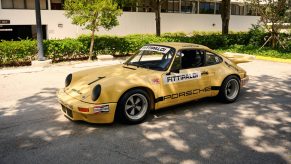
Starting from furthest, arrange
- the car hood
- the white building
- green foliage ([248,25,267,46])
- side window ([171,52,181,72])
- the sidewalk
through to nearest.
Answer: the white building → green foliage ([248,25,267,46]) → the sidewalk → side window ([171,52,181,72]) → the car hood

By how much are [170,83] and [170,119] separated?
74 centimetres

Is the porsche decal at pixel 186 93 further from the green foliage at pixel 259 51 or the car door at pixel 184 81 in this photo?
the green foliage at pixel 259 51

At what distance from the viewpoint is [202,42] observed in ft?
61.0

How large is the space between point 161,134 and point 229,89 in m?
2.80

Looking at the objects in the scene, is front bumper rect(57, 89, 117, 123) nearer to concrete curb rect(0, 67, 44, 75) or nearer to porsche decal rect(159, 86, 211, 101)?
porsche decal rect(159, 86, 211, 101)

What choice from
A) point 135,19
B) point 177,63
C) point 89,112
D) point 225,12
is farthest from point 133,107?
point 135,19

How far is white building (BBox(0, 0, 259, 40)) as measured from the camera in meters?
23.6

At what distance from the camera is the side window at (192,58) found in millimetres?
6797

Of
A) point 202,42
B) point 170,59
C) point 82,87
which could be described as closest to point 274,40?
point 202,42

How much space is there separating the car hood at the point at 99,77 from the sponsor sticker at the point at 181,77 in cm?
25

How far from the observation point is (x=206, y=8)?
3716 centimetres

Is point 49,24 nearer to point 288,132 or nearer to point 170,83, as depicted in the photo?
point 170,83

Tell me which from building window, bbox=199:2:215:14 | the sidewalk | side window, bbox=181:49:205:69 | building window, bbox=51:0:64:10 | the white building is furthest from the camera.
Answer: building window, bbox=199:2:215:14

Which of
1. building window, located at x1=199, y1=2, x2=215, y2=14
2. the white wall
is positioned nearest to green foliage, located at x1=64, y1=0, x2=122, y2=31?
the white wall
